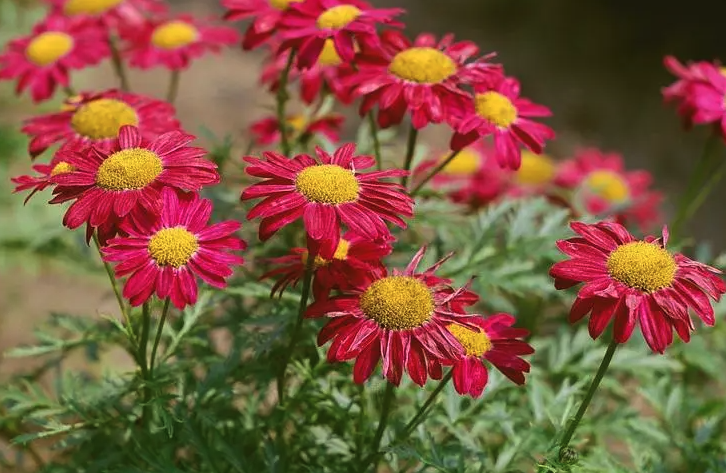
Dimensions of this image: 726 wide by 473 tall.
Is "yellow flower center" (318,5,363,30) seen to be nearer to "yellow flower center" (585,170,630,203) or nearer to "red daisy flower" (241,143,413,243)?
"red daisy flower" (241,143,413,243)

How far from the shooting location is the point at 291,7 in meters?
1.36

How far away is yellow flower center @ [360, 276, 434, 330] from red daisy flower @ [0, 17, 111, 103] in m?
0.85

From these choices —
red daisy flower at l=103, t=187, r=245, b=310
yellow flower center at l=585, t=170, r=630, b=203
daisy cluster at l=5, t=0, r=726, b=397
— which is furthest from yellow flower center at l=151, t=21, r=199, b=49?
yellow flower center at l=585, t=170, r=630, b=203

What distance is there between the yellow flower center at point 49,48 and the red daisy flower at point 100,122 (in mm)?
300

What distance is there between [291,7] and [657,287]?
0.73m

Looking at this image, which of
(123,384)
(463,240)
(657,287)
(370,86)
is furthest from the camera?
(463,240)

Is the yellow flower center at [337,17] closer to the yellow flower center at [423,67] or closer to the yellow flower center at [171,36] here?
the yellow flower center at [423,67]

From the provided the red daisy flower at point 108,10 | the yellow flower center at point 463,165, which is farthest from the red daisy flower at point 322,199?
the yellow flower center at point 463,165

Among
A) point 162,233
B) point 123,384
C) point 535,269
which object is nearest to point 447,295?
point 162,233

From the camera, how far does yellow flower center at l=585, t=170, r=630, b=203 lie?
2307mm

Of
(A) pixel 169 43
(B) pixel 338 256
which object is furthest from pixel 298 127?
(B) pixel 338 256

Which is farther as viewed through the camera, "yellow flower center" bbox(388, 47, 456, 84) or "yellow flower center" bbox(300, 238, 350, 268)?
"yellow flower center" bbox(388, 47, 456, 84)

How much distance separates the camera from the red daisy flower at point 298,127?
173cm

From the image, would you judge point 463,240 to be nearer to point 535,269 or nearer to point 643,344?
point 535,269
